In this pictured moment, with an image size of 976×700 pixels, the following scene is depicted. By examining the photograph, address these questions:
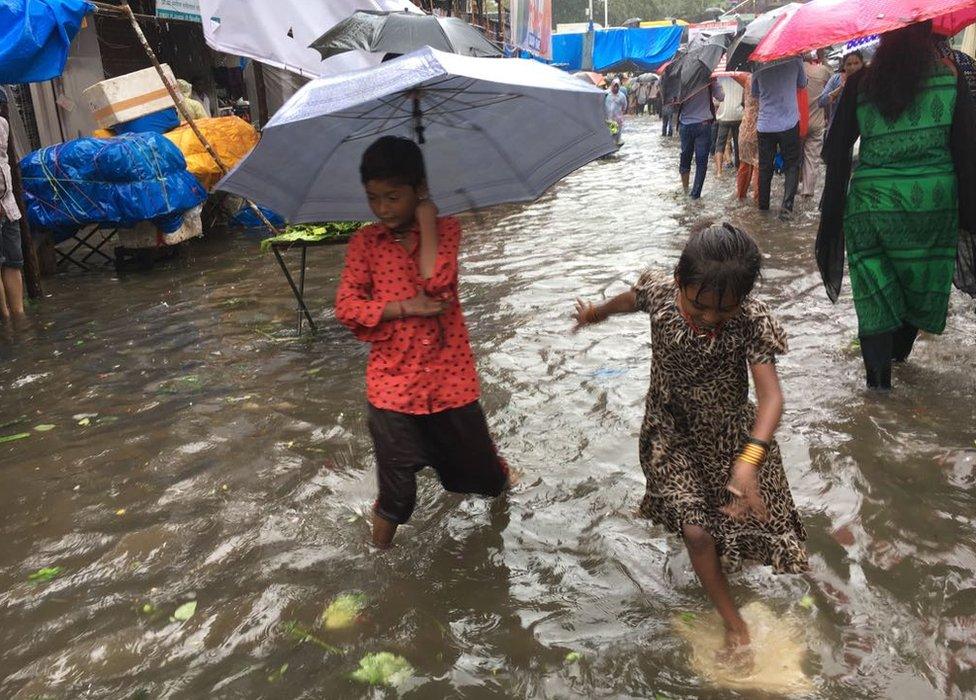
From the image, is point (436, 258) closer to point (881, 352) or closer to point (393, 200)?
point (393, 200)

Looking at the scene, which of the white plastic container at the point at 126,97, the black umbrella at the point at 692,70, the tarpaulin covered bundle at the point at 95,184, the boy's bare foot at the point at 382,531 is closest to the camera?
the boy's bare foot at the point at 382,531

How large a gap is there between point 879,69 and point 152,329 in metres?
5.35

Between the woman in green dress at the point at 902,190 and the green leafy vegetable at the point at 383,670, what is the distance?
2.85 m

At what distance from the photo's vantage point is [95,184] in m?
7.77

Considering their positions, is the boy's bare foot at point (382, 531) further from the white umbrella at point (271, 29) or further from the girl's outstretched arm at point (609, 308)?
the white umbrella at point (271, 29)

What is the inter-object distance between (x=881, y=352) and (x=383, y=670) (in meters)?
2.99

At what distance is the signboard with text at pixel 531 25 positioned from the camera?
19016 millimetres

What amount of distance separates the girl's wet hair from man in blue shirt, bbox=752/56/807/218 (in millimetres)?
6840

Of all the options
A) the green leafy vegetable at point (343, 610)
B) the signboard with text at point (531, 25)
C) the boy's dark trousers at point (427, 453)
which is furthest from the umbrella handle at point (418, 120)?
the signboard with text at point (531, 25)

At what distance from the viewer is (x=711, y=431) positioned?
242cm

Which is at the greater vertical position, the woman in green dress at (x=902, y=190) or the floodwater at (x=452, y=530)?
the woman in green dress at (x=902, y=190)

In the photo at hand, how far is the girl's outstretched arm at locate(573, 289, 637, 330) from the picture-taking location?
8.27 ft

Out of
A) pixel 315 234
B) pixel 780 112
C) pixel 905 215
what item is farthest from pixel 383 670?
pixel 780 112

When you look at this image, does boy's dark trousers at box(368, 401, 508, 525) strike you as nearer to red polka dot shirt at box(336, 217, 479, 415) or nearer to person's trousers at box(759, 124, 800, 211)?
red polka dot shirt at box(336, 217, 479, 415)
